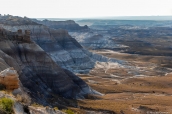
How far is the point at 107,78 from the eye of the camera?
67500 millimetres

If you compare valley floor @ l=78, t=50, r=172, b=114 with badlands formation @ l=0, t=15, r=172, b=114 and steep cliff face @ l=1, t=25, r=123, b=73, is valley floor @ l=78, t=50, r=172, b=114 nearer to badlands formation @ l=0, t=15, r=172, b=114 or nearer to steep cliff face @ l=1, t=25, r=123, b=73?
badlands formation @ l=0, t=15, r=172, b=114

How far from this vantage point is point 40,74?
39.7 meters

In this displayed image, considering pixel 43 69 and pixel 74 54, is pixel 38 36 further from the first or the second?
pixel 43 69

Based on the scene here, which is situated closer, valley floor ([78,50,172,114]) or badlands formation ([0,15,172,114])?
badlands formation ([0,15,172,114])

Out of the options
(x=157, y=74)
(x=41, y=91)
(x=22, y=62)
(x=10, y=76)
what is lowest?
(x=157, y=74)

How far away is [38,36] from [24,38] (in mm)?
32889

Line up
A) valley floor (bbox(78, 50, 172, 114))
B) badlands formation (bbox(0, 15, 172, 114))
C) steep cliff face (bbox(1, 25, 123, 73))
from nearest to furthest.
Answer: badlands formation (bbox(0, 15, 172, 114)), valley floor (bbox(78, 50, 172, 114)), steep cliff face (bbox(1, 25, 123, 73))

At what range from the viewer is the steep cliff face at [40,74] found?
35.5m

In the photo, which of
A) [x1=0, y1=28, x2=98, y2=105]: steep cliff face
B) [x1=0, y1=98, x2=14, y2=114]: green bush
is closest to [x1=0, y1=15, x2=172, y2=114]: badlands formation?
[x1=0, y1=28, x2=98, y2=105]: steep cliff face

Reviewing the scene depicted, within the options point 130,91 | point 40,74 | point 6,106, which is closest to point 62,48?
point 130,91

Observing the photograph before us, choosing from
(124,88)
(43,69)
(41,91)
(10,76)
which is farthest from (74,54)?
(10,76)

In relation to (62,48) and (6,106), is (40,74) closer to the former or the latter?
(6,106)

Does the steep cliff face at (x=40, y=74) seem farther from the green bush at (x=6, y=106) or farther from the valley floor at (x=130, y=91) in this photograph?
the green bush at (x=6, y=106)

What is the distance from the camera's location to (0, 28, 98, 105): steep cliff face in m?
35.5
